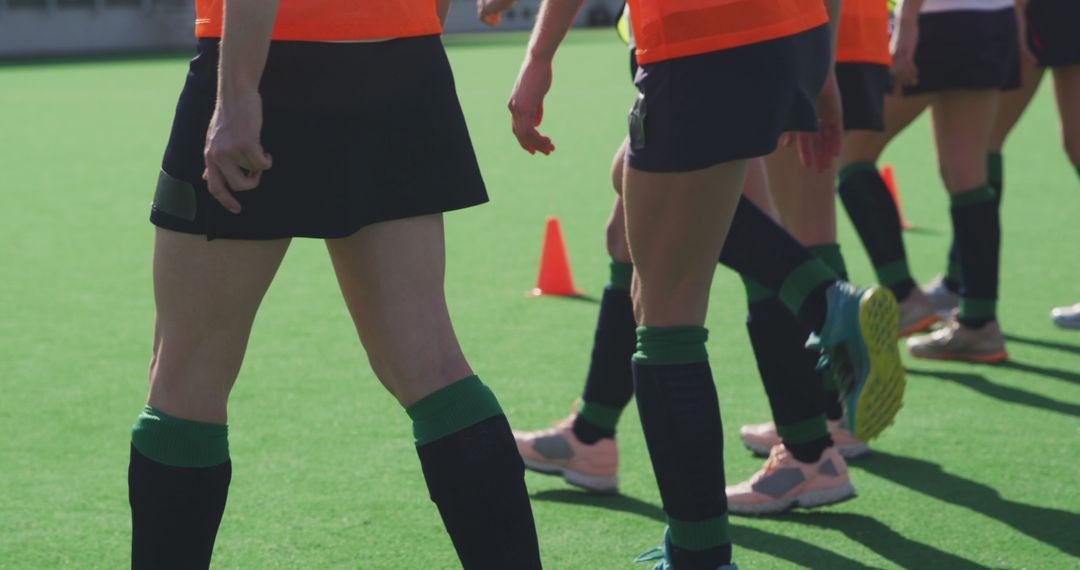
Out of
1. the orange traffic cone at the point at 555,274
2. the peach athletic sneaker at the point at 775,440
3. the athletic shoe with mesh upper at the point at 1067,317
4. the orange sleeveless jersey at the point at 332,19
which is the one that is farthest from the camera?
the orange traffic cone at the point at 555,274

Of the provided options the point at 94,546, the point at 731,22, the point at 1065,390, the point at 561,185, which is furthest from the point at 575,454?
the point at 561,185

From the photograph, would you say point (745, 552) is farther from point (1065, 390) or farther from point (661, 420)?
point (1065, 390)

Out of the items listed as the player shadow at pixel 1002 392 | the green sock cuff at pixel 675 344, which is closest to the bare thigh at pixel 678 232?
the green sock cuff at pixel 675 344

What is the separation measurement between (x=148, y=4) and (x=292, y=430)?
134 ft

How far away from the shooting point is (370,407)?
441 cm

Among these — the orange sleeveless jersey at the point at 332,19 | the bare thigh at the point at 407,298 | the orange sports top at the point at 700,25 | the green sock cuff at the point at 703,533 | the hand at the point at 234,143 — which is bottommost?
the green sock cuff at the point at 703,533

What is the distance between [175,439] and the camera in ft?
7.28

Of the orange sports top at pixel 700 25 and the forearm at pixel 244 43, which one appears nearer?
the forearm at pixel 244 43

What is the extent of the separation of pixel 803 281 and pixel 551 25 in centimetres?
69

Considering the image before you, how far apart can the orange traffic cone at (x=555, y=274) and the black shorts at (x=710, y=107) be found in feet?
11.7

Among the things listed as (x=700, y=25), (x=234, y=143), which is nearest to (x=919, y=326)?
(x=700, y=25)

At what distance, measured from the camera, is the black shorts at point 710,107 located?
8.19 ft

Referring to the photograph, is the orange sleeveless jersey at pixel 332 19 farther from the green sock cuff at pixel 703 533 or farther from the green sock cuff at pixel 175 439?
the green sock cuff at pixel 703 533

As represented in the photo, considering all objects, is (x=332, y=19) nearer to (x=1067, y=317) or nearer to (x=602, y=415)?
(x=602, y=415)
